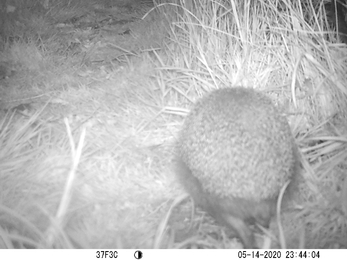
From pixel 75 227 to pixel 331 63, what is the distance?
2189 mm

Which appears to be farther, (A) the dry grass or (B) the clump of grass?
(B) the clump of grass

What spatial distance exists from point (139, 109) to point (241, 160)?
1.18 metres

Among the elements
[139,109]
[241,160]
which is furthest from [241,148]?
[139,109]

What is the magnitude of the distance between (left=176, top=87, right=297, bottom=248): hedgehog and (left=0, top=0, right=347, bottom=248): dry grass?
0.12 meters

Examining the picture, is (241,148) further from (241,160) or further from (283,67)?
(283,67)

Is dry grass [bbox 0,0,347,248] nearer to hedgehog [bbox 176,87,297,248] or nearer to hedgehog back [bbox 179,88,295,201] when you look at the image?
hedgehog [bbox 176,87,297,248]

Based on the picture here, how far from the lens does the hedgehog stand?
1.83 m

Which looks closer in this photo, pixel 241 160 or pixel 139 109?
pixel 241 160

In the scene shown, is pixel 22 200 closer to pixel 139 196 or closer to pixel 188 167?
pixel 139 196

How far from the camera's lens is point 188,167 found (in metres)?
2.15

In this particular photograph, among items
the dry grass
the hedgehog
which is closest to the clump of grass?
the dry grass

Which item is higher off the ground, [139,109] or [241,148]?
[241,148]

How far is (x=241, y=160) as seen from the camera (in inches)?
72.2

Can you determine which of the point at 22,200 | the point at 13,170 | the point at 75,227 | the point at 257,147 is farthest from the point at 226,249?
the point at 13,170
